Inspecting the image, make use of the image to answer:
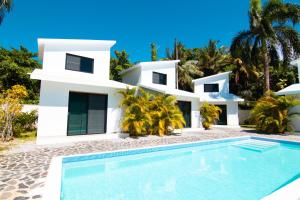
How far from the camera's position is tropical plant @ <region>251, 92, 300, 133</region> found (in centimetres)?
1620

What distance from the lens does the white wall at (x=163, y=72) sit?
65.0 feet

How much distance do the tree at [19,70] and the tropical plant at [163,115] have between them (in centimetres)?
1645

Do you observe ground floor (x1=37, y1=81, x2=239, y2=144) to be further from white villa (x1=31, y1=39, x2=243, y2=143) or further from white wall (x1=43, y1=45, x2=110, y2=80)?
white wall (x1=43, y1=45, x2=110, y2=80)

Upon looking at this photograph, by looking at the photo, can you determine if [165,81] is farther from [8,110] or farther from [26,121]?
[8,110]

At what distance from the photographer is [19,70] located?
2355cm

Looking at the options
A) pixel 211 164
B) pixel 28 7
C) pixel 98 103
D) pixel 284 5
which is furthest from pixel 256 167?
pixel 28 7

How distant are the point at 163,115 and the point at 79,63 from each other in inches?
346

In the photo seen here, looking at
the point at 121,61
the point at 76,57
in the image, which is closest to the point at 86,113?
the point at 76,57

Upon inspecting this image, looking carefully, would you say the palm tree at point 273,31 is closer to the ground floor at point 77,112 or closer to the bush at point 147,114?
the bush at point 147,114

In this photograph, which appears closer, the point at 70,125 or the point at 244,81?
the point at 70,125

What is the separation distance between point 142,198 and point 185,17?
2411cm

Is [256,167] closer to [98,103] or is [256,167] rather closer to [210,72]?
Result: [98,103]

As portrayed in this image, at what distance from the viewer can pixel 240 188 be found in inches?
231

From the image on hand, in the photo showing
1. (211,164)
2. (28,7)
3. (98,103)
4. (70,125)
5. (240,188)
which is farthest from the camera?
(28,7)
